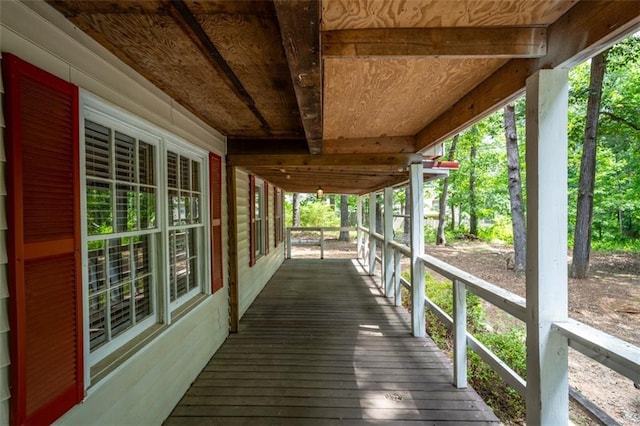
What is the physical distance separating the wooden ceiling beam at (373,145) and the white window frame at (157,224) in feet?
4.80

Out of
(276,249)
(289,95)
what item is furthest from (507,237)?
(289,95)

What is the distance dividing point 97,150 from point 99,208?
1.07 feet

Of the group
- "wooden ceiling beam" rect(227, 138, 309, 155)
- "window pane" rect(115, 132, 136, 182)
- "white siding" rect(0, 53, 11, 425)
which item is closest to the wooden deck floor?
"white siding" rect(0, 53, 11, 425)

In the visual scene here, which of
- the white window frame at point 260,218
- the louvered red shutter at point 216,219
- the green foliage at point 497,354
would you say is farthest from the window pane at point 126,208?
the white window frame at point 260,218

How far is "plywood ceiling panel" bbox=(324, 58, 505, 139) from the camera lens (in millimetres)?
1731

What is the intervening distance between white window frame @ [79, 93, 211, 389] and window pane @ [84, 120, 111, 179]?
0.14ft

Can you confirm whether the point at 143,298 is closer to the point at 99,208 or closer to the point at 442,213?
the point at 99,208

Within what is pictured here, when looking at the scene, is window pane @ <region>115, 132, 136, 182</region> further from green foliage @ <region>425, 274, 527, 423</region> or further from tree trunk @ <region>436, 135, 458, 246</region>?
tree trunk @ <region>436, 135, 458, 246</region>

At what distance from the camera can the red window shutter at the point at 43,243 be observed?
108 centimetres

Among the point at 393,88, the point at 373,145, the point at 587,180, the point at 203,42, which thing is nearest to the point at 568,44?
the point at 393,88

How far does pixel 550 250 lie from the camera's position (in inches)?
59.7

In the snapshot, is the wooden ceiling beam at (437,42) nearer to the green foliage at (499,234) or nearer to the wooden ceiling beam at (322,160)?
the wooden ceiling beam at (322,160)

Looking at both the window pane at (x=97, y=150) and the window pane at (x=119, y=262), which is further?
the window pane at (x=119, y=262)

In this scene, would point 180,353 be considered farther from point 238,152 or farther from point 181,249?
point 238,152
